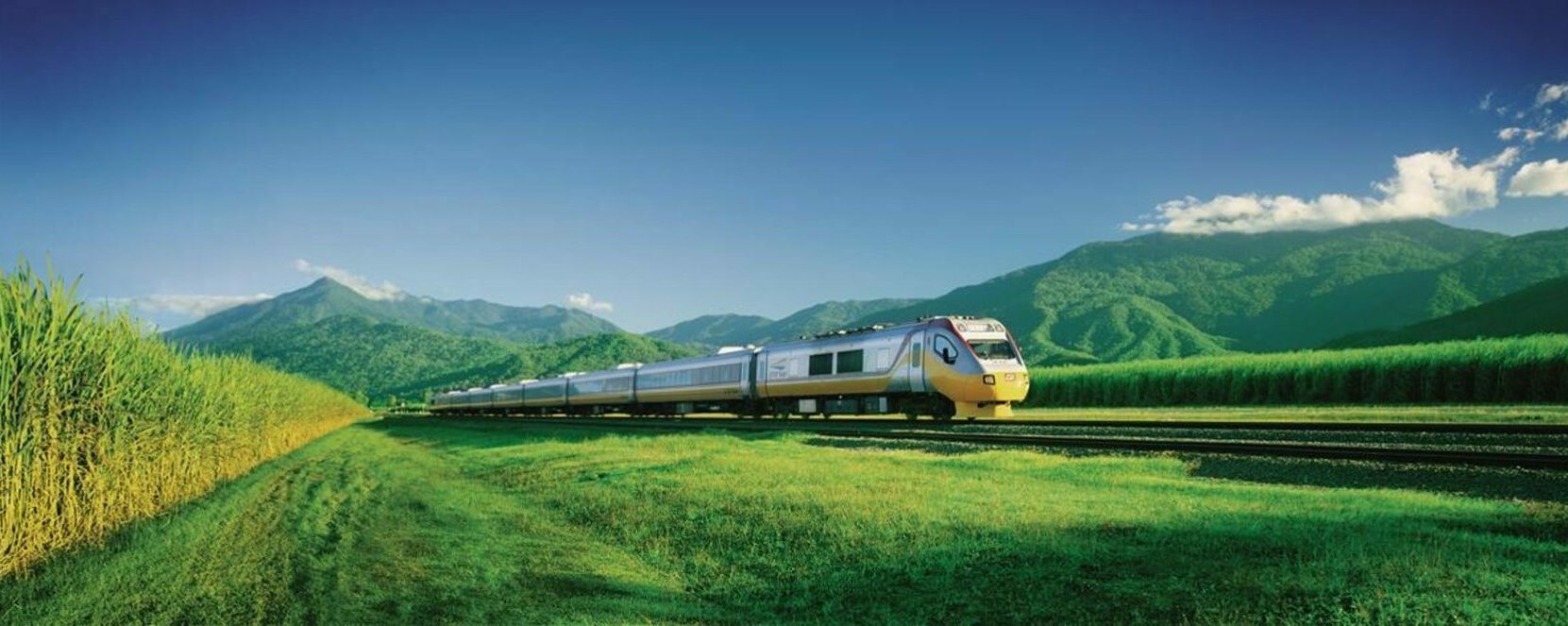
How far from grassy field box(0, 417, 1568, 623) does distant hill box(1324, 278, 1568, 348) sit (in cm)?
13035

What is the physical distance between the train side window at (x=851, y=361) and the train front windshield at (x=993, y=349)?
4.92 m

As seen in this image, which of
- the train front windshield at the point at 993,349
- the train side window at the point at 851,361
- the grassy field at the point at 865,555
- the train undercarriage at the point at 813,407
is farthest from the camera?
the train side window at the point at 851,361

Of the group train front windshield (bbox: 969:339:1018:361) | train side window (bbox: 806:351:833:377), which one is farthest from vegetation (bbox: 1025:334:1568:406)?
train side window (bbox: 806:351:833:377)

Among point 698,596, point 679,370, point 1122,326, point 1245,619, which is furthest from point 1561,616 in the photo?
point 1122,326

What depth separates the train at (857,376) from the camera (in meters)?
25.5

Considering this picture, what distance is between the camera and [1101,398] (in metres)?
48.8

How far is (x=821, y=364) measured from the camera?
32.0 meters

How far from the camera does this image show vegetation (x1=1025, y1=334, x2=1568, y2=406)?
105 feet

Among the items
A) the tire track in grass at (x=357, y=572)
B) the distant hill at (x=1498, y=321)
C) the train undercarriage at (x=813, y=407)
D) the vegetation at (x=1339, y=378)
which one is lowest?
the tire track in grass at (x=357, y=572)

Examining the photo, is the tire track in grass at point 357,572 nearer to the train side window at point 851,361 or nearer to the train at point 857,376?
the train at point 857,376

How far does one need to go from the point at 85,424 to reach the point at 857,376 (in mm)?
21853

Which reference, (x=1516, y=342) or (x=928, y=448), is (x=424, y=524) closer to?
(x=928, y=448)

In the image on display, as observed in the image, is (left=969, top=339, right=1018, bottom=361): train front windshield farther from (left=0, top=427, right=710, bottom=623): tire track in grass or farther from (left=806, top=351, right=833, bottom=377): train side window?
(left=0, top=427, right=710, bottom=623): tire track in grass

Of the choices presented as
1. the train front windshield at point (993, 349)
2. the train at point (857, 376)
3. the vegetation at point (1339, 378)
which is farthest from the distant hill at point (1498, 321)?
the train front windshield at point (993, 349)
